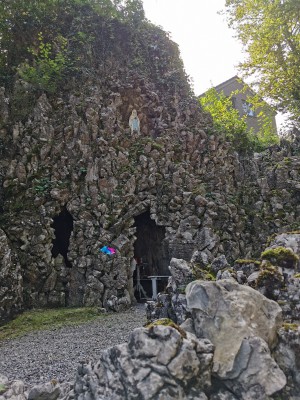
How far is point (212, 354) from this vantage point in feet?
17.1

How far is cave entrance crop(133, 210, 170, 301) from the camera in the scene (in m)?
20.0

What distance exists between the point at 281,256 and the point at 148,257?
14.2 metres

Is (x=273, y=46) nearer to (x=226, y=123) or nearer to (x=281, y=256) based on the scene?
(x=226, y=123)

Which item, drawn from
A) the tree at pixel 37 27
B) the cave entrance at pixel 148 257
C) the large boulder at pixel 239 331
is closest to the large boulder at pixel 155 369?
the large boulder at pixel 239 331

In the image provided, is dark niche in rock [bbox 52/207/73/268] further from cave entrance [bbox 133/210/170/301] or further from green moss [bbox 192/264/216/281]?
green moss [bbox 192/264/216/281]

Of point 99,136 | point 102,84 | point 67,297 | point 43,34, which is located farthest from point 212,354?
point 43,34

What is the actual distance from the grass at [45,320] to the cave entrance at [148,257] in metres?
5.31

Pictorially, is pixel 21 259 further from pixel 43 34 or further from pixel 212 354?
pixel 43 34

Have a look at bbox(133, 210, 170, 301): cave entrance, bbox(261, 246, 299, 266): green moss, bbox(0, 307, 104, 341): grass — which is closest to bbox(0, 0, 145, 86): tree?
bbox(133, 210, 170, 301): cave entrance

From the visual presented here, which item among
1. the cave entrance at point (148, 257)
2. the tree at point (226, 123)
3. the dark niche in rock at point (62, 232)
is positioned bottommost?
the cave entrance at point (148, 257)

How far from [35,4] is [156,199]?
1543 centimetres

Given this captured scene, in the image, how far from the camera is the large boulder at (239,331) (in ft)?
16.5

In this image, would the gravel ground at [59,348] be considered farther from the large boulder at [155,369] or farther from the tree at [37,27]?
the tree at [37,27]

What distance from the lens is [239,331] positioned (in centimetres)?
546
